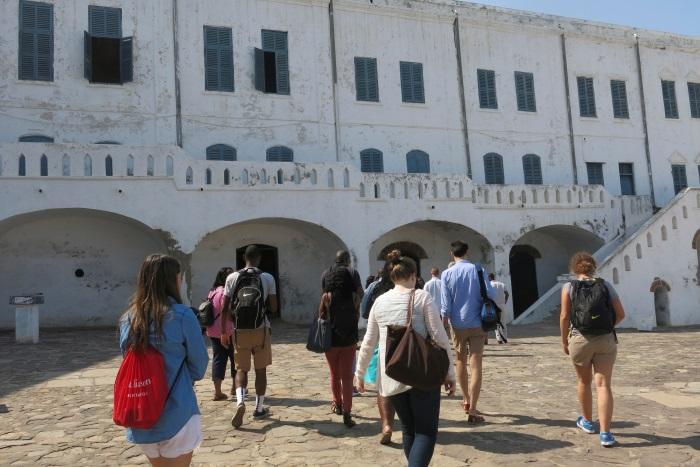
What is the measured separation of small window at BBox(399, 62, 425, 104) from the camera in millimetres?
20500

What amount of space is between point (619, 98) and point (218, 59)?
15856 mm

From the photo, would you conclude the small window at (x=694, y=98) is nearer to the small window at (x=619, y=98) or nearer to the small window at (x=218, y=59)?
the small window at (x=619, y=98)

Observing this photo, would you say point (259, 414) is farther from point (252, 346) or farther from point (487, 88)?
point (487, 88)

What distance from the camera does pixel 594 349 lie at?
518 cm

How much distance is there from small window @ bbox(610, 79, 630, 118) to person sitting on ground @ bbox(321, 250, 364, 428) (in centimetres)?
2103

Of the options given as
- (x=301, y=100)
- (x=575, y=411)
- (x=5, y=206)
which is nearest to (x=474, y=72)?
(x=301, y=100)

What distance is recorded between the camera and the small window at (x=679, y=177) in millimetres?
24109

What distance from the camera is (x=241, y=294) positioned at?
6.04 meters

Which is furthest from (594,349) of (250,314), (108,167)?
(108,167)

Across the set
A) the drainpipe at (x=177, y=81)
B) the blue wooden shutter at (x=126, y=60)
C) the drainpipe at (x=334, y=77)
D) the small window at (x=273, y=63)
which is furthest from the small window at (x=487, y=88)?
the blue wooden shutter at (x=126, y=60)

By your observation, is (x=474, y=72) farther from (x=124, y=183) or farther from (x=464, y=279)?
(x=464, y=279)

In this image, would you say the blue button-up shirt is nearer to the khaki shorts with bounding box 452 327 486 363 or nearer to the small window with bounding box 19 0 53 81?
the khaki shorts with bounding box 452 327 486 363

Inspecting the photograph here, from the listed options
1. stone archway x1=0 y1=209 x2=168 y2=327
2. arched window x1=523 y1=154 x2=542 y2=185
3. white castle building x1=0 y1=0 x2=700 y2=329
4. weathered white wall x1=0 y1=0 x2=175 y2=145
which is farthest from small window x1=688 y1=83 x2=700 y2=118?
stone archway x1=0 y1=209 x2=168 y2=327

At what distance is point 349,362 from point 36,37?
1525 centimetres
